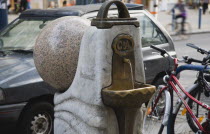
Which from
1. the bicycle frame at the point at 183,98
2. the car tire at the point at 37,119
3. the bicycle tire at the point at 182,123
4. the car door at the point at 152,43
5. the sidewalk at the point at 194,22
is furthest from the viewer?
the sidewalk at the point at 194,22

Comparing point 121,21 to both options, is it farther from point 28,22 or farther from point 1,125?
point 28,22

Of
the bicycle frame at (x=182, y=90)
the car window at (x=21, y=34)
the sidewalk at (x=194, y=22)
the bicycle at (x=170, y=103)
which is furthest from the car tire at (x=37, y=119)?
the sidewalk at (x=194, y=22)

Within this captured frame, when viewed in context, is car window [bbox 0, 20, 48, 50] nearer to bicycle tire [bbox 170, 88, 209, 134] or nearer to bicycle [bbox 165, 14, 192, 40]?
bicycle tire [bbox 170, 88, 209, 134]

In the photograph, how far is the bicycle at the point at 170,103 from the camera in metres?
5.14

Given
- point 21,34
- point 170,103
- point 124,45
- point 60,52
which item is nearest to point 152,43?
point 21,34

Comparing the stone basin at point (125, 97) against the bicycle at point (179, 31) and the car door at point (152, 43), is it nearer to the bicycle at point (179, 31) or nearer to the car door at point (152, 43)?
the car door at point (152, 43)

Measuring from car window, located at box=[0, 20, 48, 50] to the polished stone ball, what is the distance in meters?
2.26

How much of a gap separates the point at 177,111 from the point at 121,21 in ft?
6.61

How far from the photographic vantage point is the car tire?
5535 mm

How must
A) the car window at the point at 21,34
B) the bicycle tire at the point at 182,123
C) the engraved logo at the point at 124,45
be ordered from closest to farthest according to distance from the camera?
the engraved logo at the point at 124,45 → the bicycle tire at the point at 182,123 → the car window at the point at 21,34

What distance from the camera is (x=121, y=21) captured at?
11.9 ft

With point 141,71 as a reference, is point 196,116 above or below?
below

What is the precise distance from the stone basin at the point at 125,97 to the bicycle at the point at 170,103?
1.54 meters

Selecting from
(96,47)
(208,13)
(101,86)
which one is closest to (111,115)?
(101,86)
